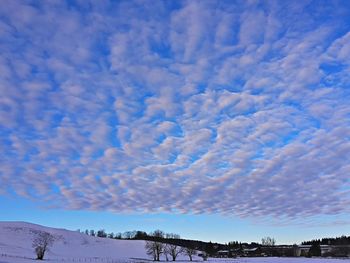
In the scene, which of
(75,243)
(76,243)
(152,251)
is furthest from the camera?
(76,243)


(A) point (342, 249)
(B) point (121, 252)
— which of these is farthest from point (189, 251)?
(A) point (342, 249)

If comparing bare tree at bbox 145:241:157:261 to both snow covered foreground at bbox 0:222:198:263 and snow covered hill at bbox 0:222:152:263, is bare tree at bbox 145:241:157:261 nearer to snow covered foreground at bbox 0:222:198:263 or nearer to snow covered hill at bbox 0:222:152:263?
snow covered foreground at bbox 0:222:198:263

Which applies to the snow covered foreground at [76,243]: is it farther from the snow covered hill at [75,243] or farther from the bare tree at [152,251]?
the bare tree at [152,251]

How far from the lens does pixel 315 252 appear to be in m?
150

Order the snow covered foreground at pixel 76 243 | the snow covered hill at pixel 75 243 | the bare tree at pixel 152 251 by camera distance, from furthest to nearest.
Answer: the snow covered hill at pixel 75 243 → the snow covered foreground at pixel 76 243 → the bare tree at pixel 152 251

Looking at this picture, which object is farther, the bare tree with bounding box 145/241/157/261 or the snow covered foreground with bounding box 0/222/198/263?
the snow covered foreground with bounding box 0/222/198/263

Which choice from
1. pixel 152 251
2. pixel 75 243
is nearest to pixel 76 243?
pixel 75 243

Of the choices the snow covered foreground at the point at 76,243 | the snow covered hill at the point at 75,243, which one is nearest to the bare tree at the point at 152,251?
the snow covered foreground at the point at 76,243

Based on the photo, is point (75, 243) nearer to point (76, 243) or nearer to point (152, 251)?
point (76, 243)

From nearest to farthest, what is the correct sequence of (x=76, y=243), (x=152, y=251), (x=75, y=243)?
(x=152, y=251) < (x=75, y=243) < (x=76, y=243)

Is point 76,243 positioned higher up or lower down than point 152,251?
higher up

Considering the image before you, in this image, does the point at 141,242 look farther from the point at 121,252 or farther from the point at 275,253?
the point at 275,253

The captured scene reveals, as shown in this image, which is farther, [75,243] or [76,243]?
[76,243]

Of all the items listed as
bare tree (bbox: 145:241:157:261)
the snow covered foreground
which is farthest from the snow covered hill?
bare tree (bbox: 145:241:157:261)
